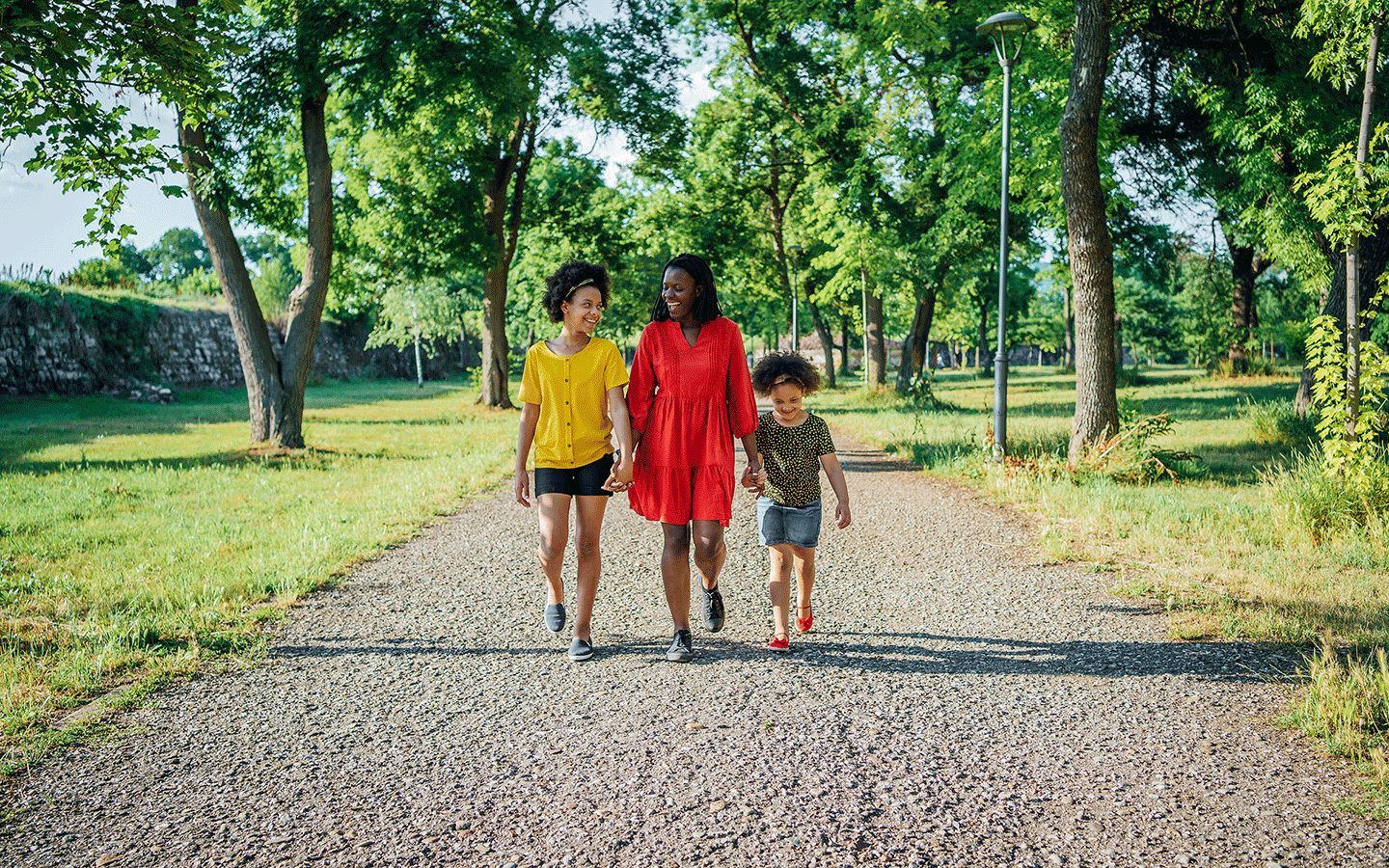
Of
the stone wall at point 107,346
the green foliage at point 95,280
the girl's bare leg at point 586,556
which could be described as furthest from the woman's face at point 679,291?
the green foliage at point 95,280

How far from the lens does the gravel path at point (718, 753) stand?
2.66m

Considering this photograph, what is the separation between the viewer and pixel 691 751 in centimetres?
329

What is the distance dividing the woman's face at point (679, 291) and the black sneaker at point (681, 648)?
156 cm

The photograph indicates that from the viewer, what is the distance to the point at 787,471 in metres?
4.38

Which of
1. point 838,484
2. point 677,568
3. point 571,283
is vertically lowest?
point 677,568

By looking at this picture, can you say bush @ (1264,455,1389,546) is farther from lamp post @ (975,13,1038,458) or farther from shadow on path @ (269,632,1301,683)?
lamp post @ (975,13,1038,458)

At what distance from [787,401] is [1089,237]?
22.8ft

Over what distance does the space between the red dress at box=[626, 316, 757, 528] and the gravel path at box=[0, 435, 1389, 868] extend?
0.82 metres

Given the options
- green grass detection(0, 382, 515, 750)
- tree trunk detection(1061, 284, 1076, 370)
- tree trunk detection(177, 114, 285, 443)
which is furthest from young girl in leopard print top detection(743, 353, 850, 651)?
→ tree trunk detection(1061, 284, 1076, 370)

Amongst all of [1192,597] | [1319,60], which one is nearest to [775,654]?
[1192,597]

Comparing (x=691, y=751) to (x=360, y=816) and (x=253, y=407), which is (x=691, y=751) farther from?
(x=253, y=407)

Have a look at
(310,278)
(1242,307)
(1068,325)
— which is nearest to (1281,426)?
(310,278)

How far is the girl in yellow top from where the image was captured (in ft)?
14.0

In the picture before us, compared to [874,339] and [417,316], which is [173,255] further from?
[874,339]
